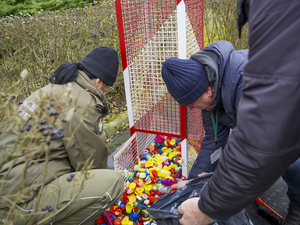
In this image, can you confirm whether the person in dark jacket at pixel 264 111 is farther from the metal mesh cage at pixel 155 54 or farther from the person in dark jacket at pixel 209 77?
the metal mesh cage at pixel 155 54

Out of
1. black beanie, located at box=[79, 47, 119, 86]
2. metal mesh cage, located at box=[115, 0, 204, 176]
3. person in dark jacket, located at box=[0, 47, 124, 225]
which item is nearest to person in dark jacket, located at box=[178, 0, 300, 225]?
person in dark jacket, located at box=[0, 47, 124, 225]

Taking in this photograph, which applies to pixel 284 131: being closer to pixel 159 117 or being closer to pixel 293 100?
pixel 293 100

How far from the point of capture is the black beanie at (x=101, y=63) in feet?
7.58

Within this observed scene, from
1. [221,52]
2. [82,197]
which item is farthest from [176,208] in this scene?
[221,52]

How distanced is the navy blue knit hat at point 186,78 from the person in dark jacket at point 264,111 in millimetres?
678

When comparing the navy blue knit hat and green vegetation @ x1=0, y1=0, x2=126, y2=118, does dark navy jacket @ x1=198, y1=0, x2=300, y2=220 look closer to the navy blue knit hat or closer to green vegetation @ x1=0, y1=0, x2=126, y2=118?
the navy blue knit hat

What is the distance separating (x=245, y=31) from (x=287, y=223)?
13.0ft

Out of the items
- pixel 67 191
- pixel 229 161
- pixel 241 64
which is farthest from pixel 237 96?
pixel 67 191

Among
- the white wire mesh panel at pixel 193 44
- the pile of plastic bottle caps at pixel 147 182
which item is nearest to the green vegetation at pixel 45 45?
the pile of plastic bottle caps at pixel 147 182

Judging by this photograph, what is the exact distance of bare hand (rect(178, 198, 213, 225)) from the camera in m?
1.37

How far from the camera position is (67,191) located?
1.96 meters

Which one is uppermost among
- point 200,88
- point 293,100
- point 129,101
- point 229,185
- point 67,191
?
point 293,100

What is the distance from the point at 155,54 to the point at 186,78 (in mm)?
853

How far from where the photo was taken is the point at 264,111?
3.06ft
